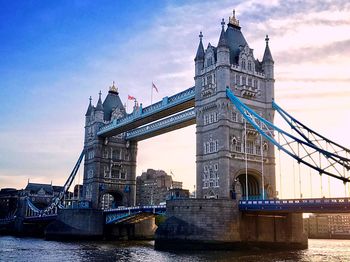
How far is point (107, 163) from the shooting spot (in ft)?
315

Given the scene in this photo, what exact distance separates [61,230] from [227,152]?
127 feet

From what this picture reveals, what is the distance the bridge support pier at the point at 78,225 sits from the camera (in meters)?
82.9

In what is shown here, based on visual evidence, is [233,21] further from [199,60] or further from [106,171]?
[106,171]

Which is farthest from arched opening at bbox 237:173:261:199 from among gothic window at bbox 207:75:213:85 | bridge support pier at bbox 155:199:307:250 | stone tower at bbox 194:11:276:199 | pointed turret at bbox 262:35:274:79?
pointed turret at bbox 262:35:274:79

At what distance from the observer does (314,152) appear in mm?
51438

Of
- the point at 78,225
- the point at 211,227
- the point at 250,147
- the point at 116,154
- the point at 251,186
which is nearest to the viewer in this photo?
the point at 211,227

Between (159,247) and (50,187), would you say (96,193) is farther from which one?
(50,187)

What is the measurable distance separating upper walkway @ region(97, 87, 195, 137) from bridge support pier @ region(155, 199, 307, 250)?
20.0 m

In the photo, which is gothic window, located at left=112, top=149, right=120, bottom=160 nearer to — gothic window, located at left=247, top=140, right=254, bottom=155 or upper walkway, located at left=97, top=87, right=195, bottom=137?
upper walkway, located at left=97, top=87, right=195, bottom=137

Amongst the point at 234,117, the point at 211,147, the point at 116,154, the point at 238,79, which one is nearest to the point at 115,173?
the point at 116,154

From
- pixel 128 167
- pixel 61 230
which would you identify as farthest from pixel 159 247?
pixel 128 167

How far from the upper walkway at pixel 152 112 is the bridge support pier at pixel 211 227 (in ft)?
65.7

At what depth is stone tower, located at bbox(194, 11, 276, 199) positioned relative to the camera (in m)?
62.2

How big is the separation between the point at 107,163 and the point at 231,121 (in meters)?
40.1
